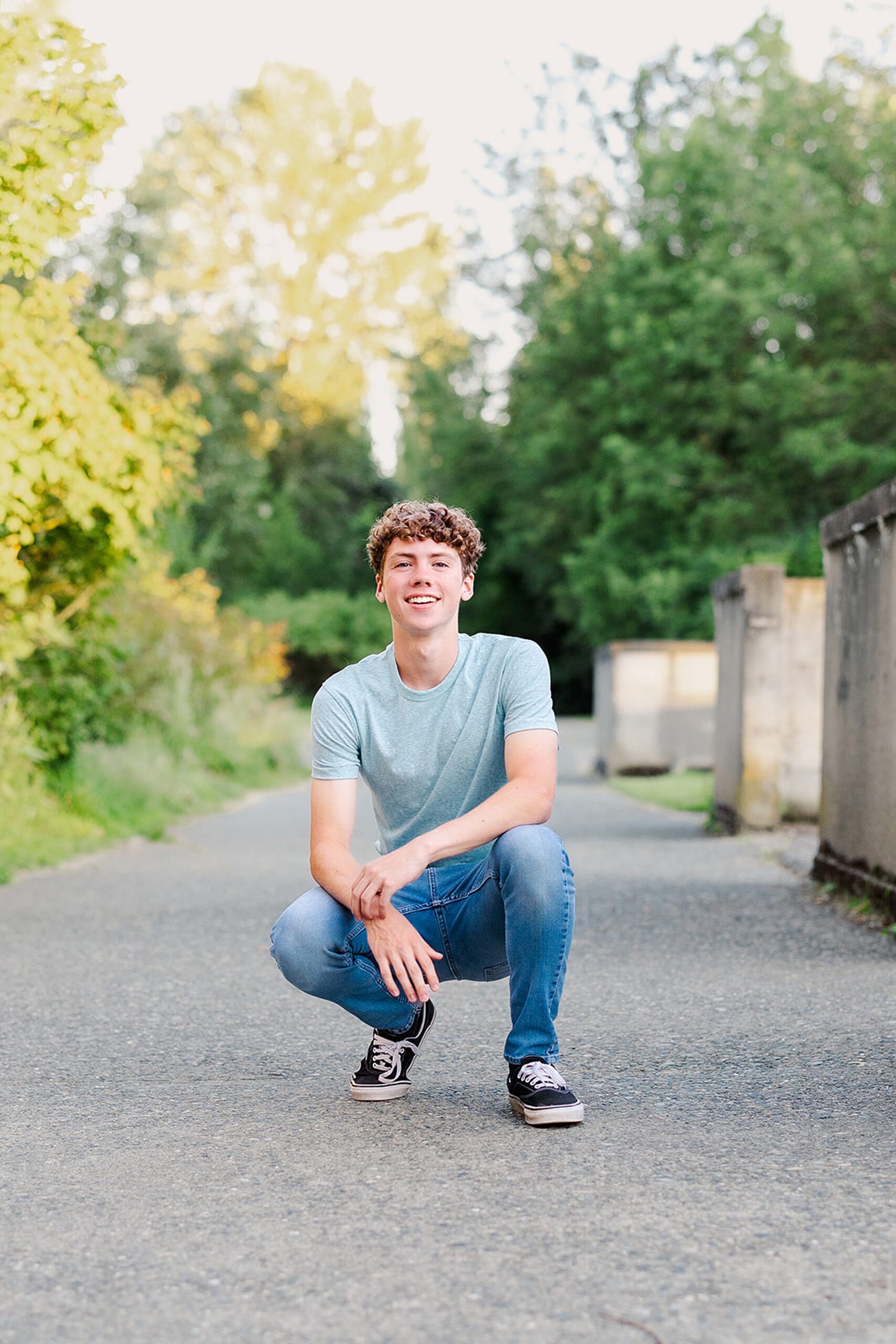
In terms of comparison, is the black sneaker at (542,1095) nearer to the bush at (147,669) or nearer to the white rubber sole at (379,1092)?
the white rubber sole at (379,1092)

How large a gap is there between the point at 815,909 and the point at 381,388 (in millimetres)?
40193

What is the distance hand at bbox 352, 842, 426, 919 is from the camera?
3744 millimetres

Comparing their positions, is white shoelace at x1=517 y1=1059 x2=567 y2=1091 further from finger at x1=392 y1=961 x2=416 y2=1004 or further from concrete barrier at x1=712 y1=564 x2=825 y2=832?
concrete barrier at x1=712 y1=564 x2=825 y2=832

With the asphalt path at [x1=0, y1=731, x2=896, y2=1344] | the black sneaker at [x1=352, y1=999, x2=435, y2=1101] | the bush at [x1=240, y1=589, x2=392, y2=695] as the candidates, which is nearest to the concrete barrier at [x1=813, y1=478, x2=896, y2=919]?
the asphalt path at [x1=0, y1=731, x2=896, y2=1344]

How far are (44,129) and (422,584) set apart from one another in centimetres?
460

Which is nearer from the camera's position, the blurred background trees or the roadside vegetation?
the blurred background trees

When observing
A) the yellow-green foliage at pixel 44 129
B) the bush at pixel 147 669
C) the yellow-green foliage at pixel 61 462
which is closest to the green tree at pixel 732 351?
the bush at pixel 147 669

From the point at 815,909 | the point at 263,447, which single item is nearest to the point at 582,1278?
the point at 815,909

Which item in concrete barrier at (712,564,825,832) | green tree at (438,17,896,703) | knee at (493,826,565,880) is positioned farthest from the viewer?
green tree at (438,17,896,703)

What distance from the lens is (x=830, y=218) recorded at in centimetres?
3016

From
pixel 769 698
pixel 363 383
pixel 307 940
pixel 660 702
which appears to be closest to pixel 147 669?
pixel 660 702

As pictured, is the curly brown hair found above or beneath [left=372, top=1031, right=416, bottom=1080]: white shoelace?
above

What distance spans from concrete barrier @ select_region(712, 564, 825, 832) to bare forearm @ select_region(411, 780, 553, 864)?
8078 mm

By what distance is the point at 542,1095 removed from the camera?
3.86 m
